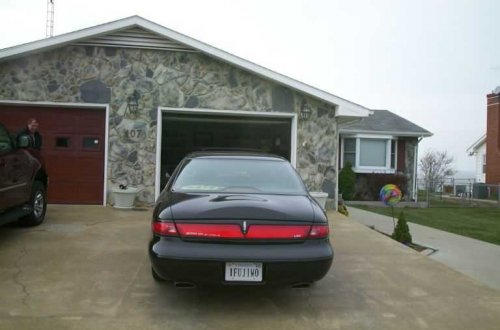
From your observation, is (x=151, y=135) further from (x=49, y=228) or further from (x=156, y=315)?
(x=156, y=315)

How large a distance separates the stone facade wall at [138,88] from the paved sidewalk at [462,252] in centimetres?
334

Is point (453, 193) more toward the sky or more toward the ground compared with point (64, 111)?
more toward the ground

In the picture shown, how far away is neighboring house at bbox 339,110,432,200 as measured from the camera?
2231cm

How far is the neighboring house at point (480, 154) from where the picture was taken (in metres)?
34.1

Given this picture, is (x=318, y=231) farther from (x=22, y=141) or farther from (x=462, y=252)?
(x=462, y=252)

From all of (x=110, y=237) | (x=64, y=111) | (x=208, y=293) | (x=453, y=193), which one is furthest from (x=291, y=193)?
(x=453, y=193)

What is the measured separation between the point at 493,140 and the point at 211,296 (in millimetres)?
28164

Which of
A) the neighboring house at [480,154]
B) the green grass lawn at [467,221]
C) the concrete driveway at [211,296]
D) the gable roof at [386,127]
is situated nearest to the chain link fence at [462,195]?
the gable roof at [386,127]

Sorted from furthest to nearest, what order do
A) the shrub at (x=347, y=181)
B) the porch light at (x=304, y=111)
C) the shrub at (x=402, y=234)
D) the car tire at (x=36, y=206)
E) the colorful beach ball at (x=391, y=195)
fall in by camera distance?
the shrub at (x=347, y=181)
the porch light at (x=304, y=111)
the colorful beach ball at (x=391, y=195)
the shrub at (x=402, y=234)
the car tire at (x=36, y=206)

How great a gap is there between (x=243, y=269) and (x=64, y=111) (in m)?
8.16

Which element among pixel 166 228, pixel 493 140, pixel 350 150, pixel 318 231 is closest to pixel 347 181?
pixel 350 150

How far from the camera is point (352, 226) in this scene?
9.42 m

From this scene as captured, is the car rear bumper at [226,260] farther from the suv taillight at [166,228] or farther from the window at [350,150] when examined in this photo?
the window at [350,150]

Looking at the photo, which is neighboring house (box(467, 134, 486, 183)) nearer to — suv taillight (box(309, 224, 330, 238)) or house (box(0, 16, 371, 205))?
house (box(0, 16, 371, 205))
